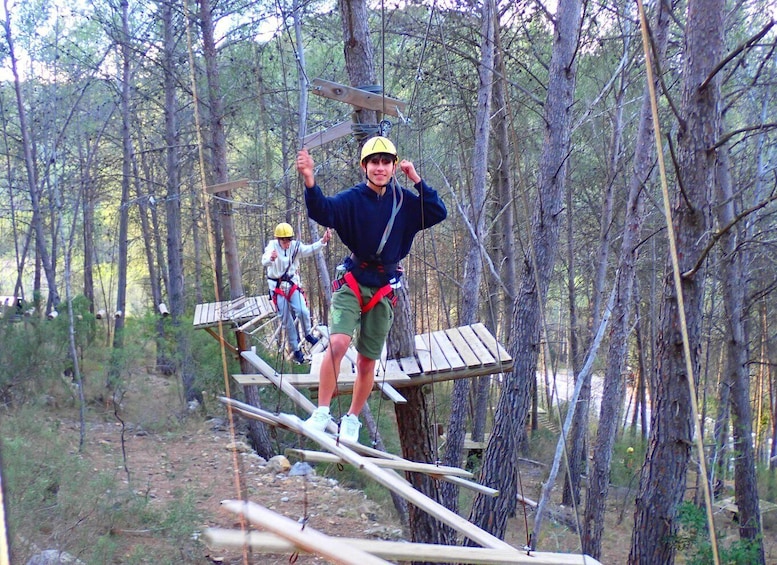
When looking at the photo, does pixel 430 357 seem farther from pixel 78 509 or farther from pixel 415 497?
pixel 78 509

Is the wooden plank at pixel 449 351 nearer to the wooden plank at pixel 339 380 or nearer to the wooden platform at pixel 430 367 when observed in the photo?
the wooden platform at pixel 430 367

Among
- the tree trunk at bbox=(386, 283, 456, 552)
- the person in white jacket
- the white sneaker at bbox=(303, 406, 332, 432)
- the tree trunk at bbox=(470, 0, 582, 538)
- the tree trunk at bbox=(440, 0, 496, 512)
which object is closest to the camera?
the white sneaker at bbox=(303, 406, 332, 432)

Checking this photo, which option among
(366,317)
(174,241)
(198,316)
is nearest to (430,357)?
(366,317)

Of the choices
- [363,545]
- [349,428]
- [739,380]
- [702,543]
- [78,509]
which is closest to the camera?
[363,545]

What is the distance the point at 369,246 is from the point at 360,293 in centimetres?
26

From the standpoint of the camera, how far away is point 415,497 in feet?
7.63

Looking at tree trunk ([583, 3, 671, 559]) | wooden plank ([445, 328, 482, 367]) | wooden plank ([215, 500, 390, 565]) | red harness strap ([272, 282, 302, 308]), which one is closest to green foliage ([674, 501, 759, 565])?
tree trunk ([583, 3, 671, 559])

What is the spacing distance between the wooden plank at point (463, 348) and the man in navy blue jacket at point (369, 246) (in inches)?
35.4

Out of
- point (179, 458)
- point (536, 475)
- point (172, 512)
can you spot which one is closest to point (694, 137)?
point (172, 512)

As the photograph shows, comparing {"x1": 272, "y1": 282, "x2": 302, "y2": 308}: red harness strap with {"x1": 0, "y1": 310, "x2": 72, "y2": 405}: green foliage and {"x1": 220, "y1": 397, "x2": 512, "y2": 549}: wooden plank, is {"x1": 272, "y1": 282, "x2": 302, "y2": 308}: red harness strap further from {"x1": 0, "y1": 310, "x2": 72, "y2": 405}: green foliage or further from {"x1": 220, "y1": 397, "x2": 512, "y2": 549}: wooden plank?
{"x1": 220, "y1": 397, "x2": 512, "y2": 549}: wooden plank

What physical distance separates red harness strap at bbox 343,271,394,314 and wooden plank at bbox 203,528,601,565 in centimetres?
160

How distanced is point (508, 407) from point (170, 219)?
6.90 meters

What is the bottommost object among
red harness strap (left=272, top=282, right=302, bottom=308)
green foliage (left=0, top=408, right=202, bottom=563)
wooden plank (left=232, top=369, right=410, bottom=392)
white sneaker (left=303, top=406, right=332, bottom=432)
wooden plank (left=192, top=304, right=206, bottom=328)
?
green foliage (left=0, top=408, right=202, bottom=563)

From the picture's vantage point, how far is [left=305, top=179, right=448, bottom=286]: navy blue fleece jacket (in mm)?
3268
